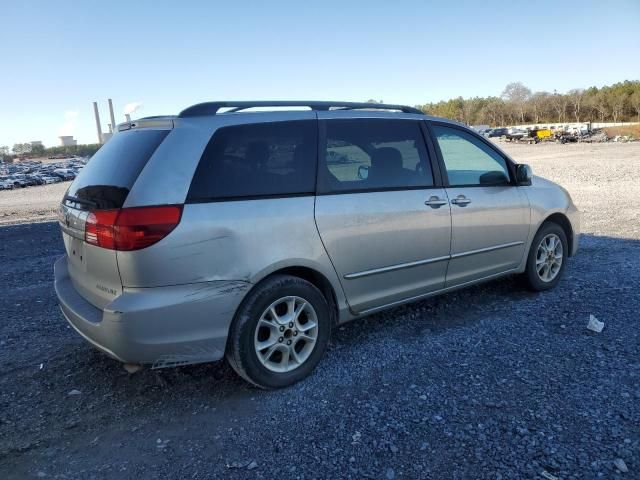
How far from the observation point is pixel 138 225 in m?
2.81

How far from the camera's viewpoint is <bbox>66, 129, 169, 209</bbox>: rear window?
3.00 m

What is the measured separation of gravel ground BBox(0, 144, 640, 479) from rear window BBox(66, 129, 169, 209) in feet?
4.39

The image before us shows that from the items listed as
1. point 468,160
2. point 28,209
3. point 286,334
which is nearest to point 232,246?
point 286,334

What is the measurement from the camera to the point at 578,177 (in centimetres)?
1853

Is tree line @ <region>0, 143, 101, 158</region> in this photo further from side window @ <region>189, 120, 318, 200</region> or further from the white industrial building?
side window @ <region>189, 120, 318, 200</region>

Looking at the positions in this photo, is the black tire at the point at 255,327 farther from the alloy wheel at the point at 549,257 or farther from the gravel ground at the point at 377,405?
the alloy wheel at the point at 549,257

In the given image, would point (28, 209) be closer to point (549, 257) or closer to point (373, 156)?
point (373, 156)

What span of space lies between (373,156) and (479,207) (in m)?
1.16

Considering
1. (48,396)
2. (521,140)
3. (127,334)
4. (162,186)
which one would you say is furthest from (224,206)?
(521,140)

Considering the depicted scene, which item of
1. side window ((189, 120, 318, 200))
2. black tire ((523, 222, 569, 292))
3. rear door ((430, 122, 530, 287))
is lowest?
black tire ((523, 222, 569, 292))

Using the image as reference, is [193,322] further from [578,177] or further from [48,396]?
[578,177]

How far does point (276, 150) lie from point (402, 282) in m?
1.45

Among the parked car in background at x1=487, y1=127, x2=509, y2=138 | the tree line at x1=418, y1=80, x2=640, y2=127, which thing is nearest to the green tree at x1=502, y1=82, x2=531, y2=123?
the tree line at x1=418, y1=80, x2=640, y2=127

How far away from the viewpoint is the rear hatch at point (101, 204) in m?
2.96
